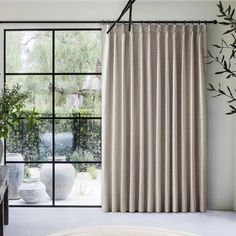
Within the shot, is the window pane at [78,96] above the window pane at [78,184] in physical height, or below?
above

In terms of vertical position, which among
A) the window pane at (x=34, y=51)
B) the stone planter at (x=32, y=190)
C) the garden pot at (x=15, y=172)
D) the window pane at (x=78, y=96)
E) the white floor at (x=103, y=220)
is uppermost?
the window pane at (x=34, y=51)

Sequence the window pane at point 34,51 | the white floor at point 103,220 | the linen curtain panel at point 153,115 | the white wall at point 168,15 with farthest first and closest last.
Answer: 1. the window pane at point 34,51
2. the white wall at point 168,15
3. the linen curtain panel at point 153,115
4. the white floor at point 103,220

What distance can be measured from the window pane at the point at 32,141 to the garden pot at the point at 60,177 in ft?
0.50

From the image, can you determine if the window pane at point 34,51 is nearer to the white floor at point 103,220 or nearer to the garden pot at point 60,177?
the garden pot at point 60,177

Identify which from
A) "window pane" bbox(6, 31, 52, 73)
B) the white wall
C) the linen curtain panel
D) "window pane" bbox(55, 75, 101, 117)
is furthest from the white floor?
"window pane" bbox(6, 31, 52, 73)

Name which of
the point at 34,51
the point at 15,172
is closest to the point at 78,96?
the point at 34,51

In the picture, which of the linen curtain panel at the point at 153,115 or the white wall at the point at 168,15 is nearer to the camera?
the linen curtain panel at the point at 153,115

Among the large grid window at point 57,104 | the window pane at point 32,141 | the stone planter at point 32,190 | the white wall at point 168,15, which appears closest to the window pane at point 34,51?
the large grid window at point 57,104

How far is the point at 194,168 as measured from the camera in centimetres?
501

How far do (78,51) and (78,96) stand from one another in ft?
1.87

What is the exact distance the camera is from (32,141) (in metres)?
5.31

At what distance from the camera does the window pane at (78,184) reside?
527 cm

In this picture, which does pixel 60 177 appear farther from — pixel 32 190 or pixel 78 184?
pixel 32 190

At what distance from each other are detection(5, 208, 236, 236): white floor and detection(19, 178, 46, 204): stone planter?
0.62 ft
